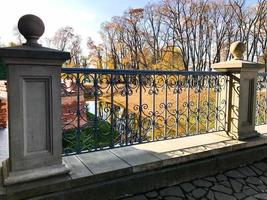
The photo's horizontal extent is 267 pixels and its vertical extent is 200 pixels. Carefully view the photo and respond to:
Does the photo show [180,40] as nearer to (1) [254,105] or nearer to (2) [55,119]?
(1) [254,105]

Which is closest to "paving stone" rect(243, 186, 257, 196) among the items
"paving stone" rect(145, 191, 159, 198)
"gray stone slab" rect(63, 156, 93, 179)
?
"paving stone" rect(145, 191, 159, 198)

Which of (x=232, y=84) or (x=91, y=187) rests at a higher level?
(x=232, y=84)

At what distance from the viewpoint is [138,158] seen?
2.71 m

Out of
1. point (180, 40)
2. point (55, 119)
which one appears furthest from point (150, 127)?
point (180, 40)

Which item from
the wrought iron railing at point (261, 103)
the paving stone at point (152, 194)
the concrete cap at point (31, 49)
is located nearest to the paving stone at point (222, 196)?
the paving stone at point (152, 194)

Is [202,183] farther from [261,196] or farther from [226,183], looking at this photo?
[261,196]

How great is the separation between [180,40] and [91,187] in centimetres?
2367

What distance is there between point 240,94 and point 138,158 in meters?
1.67

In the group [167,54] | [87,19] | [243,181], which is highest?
[87,19]

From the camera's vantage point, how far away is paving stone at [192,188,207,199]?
2619mm

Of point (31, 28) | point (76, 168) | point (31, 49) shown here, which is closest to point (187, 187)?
point (76, 168)

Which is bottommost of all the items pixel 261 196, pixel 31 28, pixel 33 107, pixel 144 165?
pixel 261 196

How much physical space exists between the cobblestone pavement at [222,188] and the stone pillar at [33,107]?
37.3 inches

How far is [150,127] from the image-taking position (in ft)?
11.1
